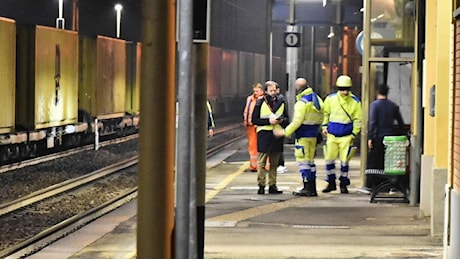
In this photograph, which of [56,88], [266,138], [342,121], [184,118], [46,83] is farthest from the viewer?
[56,88]

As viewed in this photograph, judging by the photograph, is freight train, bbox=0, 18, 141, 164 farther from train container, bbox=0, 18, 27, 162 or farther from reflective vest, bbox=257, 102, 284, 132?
reflective vest, bbox=257, 102, 284, 132

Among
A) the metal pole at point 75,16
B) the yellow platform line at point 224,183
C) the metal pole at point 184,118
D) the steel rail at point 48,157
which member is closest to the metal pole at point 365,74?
the yellow platform line at point 224,183

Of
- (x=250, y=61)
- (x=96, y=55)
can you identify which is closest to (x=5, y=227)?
(x=96, y=55)

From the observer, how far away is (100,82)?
35.3 m

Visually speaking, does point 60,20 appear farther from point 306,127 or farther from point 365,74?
point 306,127

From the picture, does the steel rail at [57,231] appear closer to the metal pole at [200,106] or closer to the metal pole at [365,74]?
the metal pole at [365,74]

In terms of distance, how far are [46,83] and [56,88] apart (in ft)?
4.16

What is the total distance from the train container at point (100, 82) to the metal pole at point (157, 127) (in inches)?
1038

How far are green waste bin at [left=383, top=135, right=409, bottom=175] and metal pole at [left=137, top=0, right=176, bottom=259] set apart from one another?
9.25 m

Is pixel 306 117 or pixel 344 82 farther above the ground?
pixel 344 82

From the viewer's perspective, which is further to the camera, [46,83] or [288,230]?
[46,83]

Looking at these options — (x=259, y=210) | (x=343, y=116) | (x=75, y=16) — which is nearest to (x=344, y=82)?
(x=343, y=116)

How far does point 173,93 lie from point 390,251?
207 inches

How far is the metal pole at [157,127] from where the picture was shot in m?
7.71
